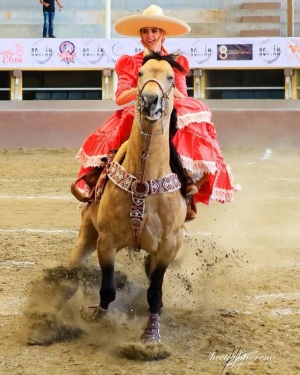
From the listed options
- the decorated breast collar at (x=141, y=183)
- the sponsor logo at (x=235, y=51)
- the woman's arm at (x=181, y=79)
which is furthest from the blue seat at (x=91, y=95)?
the decorated breast collar at (x=141, y=183)

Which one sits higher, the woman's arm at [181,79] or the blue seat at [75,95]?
the blue seat at [75,95]

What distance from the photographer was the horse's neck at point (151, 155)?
3797 millimetres

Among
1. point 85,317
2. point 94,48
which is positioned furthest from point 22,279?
point 94,48

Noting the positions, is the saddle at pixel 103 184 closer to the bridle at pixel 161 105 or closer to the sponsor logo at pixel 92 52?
the bridle at pixel 161 105

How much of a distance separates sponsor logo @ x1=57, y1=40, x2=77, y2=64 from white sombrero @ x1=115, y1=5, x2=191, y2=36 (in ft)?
34.4

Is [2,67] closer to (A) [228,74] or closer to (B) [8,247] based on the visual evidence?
(A) [228,74]

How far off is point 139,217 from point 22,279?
2.16m

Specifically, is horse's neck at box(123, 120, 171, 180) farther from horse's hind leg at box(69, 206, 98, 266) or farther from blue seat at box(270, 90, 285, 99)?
blue seat at box(270, 90, 285, 99)

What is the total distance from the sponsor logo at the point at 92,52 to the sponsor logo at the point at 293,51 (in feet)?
12.8

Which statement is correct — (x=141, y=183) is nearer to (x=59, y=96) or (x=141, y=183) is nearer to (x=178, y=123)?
(x=178, y=123)

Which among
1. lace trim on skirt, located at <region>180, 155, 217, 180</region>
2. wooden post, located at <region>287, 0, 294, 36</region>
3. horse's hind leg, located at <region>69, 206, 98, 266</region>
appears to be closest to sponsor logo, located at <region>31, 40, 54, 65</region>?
wooden post, located at <region>287, 0, 294, 36</region>

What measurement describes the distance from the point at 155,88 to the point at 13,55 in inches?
481

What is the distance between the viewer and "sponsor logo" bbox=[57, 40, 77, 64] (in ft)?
49.1

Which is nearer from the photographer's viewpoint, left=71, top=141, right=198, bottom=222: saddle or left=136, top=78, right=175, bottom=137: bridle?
left=136, top=78, right=175, bottom=137: bridle
